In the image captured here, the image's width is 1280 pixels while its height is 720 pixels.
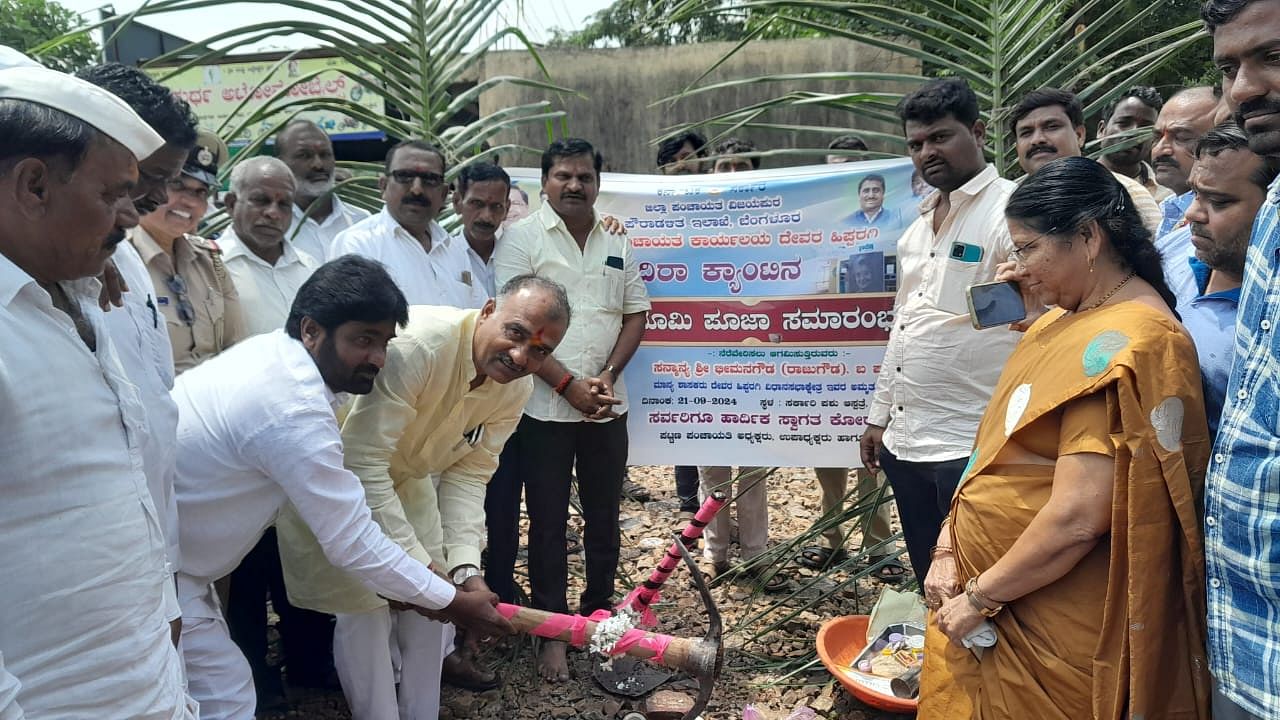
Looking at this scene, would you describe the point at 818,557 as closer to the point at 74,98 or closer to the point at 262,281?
the point at 262,281

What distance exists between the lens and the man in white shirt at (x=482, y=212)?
4.06 metres

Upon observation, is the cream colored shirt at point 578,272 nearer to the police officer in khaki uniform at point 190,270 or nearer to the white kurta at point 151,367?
the police officer in khaki uniform at point 190,270

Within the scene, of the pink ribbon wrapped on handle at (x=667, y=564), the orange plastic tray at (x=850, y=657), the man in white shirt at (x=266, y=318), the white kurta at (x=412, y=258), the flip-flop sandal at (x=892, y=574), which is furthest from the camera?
the flip-flop sandal at (x=892, y=574)

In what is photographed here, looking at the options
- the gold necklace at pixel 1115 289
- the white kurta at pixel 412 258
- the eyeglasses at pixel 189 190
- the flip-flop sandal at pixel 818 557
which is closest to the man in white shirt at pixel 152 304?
Answer: the eyeglasses at pixel 189 190

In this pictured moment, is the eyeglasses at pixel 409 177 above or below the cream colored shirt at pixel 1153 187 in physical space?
above

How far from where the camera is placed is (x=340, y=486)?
99.8 inches

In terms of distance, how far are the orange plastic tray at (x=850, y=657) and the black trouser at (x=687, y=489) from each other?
6.52 ft

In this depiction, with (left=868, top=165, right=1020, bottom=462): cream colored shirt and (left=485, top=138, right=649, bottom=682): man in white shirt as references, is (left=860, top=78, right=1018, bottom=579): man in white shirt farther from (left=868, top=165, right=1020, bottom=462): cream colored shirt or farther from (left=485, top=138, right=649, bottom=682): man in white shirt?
(left=485, top=138, right=649, bottom=682): man in white shirt

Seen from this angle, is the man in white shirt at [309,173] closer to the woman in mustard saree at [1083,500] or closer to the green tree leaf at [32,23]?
the woman in mustard saree at [1083,500]

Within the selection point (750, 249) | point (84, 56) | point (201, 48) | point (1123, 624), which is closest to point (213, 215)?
point (201, 48)

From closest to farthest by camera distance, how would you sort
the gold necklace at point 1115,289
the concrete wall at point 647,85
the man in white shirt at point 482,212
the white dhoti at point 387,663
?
the gold necklace at point 1115,289
the white dhoti at point 387,663
the man in white shirt at point 482,212
the concrete wall at point 647,85

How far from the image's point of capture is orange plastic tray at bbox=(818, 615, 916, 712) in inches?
126

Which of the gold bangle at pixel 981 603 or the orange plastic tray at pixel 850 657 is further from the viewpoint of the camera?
the orange plastic tray at pixel 850 657

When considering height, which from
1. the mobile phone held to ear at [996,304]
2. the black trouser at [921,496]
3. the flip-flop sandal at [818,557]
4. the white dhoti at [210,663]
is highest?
the mobile phone held to ear at [996,304]
